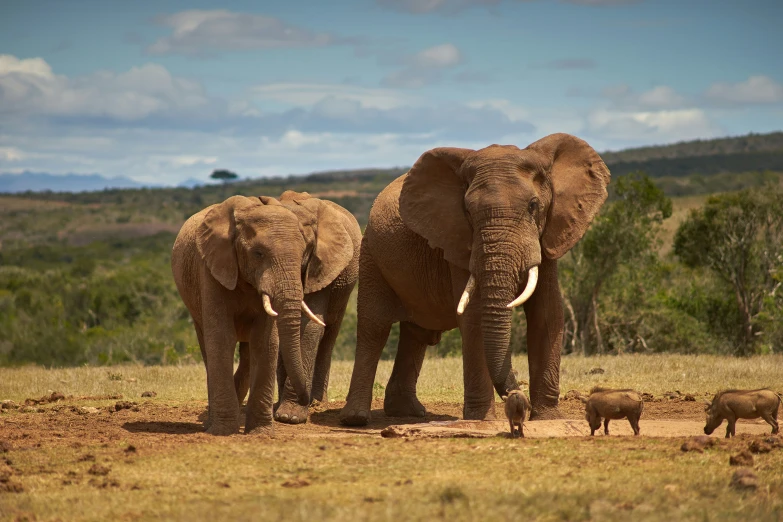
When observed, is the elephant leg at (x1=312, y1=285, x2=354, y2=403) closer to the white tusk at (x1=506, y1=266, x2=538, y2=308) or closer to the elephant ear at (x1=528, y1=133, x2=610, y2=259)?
the elephant ear at (x1=528, y1=133, x2=610, y2=259)

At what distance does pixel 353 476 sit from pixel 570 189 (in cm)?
463

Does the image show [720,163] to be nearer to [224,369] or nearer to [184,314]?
[184,314]

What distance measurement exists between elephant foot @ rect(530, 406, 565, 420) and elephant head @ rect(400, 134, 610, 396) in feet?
3.31

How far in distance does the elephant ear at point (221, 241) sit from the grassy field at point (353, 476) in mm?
1688

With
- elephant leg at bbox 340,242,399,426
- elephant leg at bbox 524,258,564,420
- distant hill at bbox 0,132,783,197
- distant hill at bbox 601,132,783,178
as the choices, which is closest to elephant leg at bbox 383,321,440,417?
elephant leg at bbox 340,242,399,426

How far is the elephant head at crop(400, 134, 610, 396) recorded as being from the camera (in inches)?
434

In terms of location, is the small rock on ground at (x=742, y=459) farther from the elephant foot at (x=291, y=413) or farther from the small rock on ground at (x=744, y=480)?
the elephant foot at (x=291, y=413)

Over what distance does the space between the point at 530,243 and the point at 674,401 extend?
4336 mm

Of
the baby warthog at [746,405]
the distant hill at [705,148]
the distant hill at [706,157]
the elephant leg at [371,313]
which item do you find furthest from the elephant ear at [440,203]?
the distant hill at [705,148]

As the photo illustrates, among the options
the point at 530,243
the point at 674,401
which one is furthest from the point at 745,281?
the point at 530,243

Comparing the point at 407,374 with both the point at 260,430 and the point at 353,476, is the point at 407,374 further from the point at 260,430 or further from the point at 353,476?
the point at 353,476

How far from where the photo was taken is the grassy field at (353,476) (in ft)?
25.2

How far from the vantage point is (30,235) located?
91875 mm

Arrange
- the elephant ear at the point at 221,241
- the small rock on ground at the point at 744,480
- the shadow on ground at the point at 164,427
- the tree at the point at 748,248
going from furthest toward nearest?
the tree at the point at 748,248, the shadow on ground at the point at 164,427, the elephant ear at the point at 221,241, the small rock on ground at the point at 744,480
